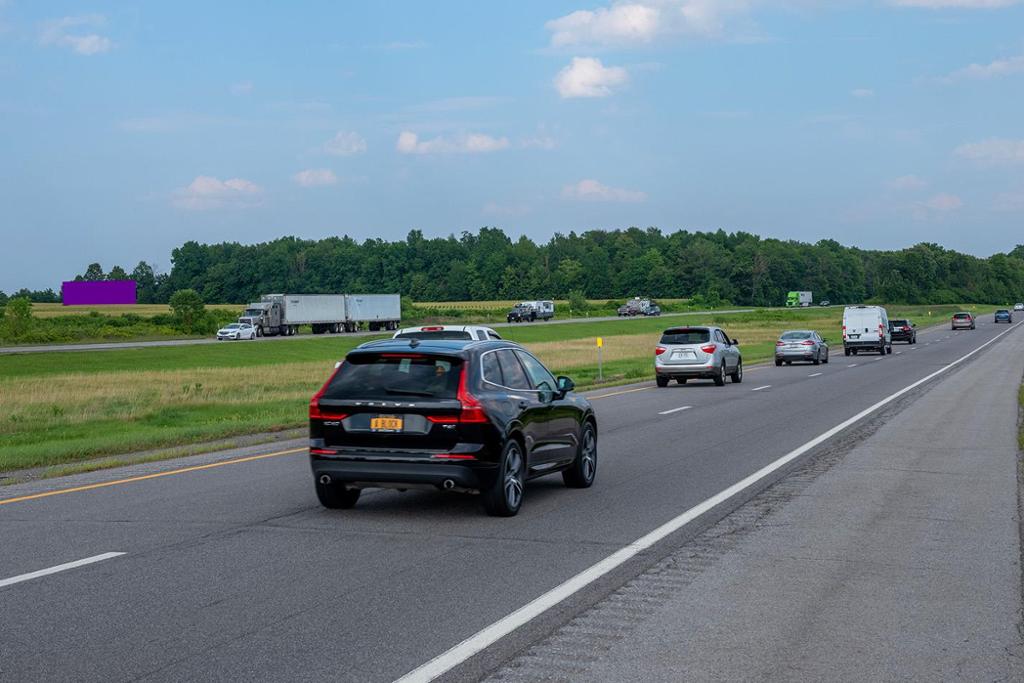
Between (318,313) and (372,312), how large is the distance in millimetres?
7819

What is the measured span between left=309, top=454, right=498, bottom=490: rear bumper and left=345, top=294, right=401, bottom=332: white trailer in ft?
270

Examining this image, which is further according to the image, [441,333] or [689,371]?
[689,371]

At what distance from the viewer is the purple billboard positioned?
144125 millimetres

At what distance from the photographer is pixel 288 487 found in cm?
1314

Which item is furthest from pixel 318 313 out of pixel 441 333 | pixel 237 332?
pixel 441 333

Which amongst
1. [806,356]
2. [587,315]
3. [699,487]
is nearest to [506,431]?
[699,487]

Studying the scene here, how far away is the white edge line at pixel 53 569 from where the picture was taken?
814 cm

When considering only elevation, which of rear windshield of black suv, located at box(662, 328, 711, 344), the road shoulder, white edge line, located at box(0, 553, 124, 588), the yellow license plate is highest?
rear windshield of black suv, located at box(662, 328, 711, 344)

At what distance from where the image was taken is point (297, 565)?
343 inches

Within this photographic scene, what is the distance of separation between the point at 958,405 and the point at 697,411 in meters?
5.78

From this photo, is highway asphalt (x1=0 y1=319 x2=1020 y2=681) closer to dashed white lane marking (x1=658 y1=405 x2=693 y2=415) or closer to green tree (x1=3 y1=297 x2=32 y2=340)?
dashed white lane marking (x1=658 y1=405 x2=693 y2=415)

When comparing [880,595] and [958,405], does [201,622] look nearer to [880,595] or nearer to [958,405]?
[880,595]

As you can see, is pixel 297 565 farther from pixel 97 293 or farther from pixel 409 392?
pixel 97 293

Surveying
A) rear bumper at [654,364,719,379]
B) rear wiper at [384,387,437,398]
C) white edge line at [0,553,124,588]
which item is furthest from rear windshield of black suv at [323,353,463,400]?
rear bumper at [654,364,719,379]
